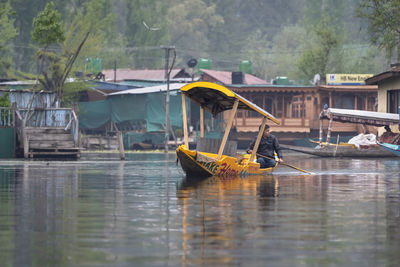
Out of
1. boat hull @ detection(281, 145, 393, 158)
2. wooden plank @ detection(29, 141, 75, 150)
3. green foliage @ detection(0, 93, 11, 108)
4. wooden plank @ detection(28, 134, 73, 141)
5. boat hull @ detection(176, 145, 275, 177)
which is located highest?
green foliage @ detection(0, 93, 11, 108)

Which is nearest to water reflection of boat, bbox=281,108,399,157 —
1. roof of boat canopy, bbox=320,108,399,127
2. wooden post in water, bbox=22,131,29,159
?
roof of boat canopy, bbox=320,108,399,127

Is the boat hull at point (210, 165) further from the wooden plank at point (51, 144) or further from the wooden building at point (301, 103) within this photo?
the wooden building at point (301, 103)

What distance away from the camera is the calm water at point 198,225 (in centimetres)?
805

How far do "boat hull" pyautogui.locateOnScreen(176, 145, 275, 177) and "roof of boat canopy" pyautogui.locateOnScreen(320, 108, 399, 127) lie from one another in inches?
699

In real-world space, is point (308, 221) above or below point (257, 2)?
below

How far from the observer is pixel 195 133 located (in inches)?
2299

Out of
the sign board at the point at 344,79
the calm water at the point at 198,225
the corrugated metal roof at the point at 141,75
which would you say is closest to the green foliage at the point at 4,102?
the calm water at the point at 198,225

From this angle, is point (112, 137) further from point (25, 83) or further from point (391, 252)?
point (391, 252)

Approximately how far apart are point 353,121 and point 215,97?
18.8 metres

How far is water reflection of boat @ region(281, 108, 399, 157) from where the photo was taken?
1548 inches

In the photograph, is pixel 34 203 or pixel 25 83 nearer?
pixel 34 203

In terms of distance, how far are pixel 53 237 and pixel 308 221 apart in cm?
361

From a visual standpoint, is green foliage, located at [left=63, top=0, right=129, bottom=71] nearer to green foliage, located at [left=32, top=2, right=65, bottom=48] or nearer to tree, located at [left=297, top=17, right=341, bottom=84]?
green foliage, located at [left=32, top=2, right=65, bottom=48]

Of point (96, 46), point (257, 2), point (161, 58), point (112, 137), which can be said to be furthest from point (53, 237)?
point (257, 2)
